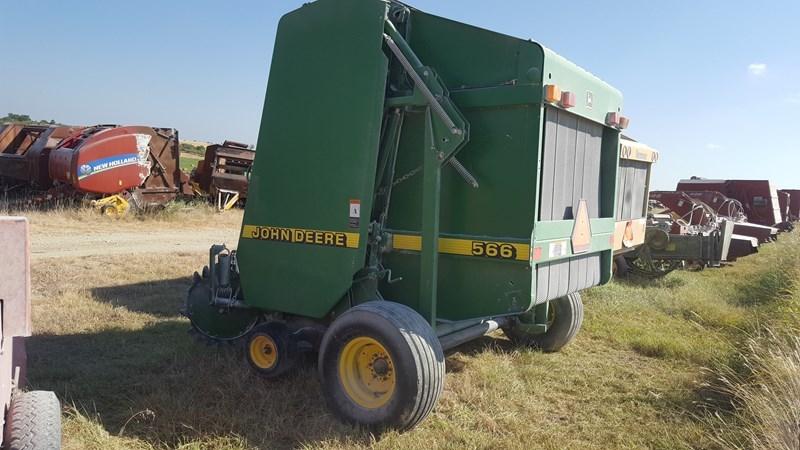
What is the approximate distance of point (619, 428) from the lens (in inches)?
150

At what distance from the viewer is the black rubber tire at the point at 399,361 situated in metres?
3.37

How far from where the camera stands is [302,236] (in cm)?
421

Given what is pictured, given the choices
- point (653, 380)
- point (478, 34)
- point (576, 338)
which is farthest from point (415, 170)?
point (576, 338)

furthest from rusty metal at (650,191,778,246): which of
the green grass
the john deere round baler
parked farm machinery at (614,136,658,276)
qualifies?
→ the green grass

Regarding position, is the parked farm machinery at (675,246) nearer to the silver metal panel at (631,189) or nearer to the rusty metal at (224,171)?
the silver metal panel at (631,189)

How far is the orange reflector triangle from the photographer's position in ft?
13.5

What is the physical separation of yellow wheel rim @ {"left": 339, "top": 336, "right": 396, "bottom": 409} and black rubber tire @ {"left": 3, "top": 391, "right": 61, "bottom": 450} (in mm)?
1589

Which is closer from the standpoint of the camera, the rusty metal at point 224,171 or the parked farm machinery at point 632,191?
the parked farm machinery at point 632,191

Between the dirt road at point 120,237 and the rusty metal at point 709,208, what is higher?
the rusty metal at point 709,208

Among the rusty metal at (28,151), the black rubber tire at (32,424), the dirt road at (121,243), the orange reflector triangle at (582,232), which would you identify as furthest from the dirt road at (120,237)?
the orange reflector triangle at (582,232)

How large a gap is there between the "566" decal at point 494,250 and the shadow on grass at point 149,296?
3.79 m

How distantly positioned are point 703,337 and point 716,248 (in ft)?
12.5

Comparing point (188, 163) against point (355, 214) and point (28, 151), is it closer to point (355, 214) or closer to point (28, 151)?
point (28, 151)

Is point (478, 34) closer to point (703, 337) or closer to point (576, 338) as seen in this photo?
point (576, 338)
